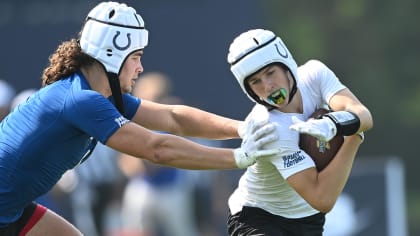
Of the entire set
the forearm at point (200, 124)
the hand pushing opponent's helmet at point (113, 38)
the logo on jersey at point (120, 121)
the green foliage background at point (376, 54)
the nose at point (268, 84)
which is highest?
the hand pushing opponent's helmet at point (113, 38)

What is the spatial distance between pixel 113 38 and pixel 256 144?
3.46 feet

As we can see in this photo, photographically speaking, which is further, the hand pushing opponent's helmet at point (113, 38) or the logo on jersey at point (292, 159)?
the hand pushing opponent's helmet at point (113, 38)

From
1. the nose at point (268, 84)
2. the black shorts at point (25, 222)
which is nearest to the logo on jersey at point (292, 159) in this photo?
the nose at point (268, 84)

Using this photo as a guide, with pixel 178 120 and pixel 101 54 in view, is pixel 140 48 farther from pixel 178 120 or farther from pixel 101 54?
pixel 178 120

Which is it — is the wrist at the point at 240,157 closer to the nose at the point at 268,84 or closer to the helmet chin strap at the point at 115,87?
the nose at the point at 268,84

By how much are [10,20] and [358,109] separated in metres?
6.46

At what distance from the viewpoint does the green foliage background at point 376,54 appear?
61.0 ft

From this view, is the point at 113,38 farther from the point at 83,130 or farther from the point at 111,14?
the point at 83,130

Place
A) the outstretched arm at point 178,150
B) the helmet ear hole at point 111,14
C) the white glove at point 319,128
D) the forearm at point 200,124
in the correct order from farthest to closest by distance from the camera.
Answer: the forearm at point 200,124 → the helmet ear hole at point 111,14 → the outstretched arm at point 178,150 → the white glove at point 319,128

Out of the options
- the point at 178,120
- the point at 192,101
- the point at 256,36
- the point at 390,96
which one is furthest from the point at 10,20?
the point at 390,96

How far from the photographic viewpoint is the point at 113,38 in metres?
7.51

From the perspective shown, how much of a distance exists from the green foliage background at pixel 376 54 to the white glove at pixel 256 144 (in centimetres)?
1124

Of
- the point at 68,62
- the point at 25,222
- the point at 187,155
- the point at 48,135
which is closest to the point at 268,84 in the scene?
the point at 187,155

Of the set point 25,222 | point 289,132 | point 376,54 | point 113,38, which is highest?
point 113,38
